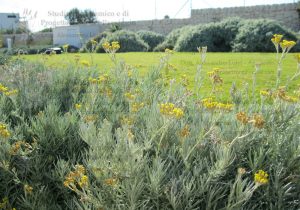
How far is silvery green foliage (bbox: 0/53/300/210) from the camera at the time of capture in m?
1.66

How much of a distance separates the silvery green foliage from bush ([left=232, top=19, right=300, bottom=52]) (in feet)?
56.0

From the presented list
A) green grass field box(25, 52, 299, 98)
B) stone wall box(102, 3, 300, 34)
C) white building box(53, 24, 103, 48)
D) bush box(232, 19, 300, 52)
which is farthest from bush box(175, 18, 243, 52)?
white building box(53, 24, 103, 48)

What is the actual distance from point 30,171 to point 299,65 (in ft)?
6.05

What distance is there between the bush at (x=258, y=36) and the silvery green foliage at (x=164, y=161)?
17081mm

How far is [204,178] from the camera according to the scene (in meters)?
1.66

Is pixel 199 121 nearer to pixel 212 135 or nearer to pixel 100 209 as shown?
pixel 212 135

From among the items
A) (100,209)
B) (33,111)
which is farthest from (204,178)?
(33,111)

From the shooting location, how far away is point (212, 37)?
2102cm

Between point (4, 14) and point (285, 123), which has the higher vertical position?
point (4, 14)

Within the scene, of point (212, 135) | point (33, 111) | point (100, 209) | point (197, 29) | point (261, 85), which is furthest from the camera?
point (197, 29)

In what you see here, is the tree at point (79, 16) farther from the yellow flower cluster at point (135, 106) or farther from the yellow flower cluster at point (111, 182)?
the yellow flower cluster at point (111, 182)

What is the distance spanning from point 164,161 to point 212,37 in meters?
20.1

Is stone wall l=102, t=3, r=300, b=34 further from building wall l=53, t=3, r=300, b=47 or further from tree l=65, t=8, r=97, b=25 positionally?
tree l=65, t=8, r=97, b=25

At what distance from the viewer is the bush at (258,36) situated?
18.6 meters
